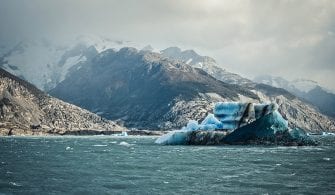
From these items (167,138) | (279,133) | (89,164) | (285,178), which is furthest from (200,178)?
(167,138)

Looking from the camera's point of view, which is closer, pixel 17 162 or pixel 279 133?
pixel 17 162

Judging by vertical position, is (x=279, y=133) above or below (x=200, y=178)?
above

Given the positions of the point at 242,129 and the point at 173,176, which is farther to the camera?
the point at 242,129

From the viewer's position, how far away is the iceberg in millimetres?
163750

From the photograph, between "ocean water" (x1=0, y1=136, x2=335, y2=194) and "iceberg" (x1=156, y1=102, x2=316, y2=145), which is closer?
"ocean water" (x1=0, y1=136, x2=335, y2=194)

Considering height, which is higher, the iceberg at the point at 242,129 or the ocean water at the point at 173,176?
the iceberg at the point at 242,129

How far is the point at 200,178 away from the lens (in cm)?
7744

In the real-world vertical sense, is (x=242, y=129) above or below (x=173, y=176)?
above

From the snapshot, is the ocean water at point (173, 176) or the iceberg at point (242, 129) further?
the iceberg at point (242, 129)

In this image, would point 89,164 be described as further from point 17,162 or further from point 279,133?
point 279,133

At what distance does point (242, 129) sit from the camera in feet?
556

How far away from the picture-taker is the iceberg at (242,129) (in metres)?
164

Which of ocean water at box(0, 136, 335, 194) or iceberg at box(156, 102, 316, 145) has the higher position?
iceberg at box(156, 102, 316, 145)

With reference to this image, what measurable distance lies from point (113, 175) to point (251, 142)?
314 ft
